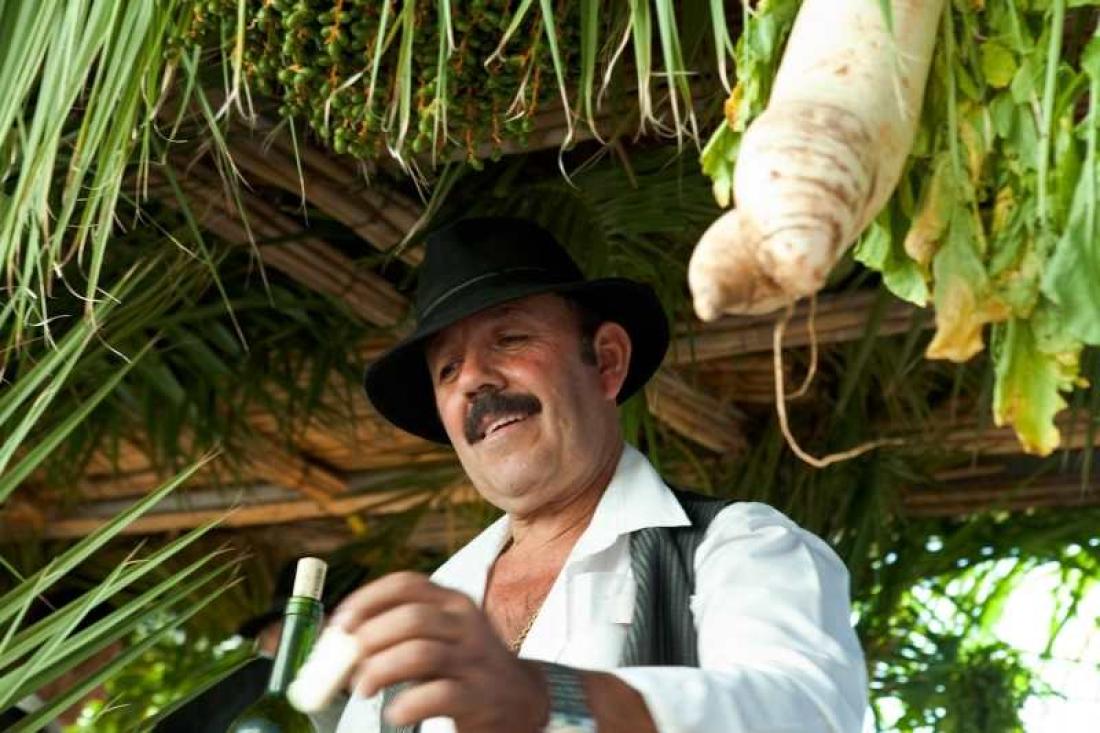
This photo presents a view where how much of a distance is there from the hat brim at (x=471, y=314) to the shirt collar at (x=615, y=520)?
164 mm

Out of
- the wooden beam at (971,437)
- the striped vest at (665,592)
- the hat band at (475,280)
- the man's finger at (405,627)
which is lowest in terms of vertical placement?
the wooden beam at (971,437)

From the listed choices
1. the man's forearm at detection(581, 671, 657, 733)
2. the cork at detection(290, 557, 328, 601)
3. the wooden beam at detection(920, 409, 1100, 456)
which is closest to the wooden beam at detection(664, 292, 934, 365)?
the wooden beam at detection(920, 409, 1100, 456)

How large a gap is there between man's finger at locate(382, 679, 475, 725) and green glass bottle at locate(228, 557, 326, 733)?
1.34 feet

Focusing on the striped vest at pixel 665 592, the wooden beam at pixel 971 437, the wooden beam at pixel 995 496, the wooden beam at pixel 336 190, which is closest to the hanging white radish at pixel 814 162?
the striped vest at pixel 665 592

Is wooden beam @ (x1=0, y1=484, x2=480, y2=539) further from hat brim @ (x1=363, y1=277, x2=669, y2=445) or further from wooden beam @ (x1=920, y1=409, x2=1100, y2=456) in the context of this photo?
hat brim @ (x1=363, y1=277, x2=669, y2=445)

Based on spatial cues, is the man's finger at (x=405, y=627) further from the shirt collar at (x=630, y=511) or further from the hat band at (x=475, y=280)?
the hat band at (x=475, y=280)

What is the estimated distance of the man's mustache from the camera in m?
2.51

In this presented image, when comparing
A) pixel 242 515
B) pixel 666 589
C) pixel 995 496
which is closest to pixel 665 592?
pixel 666 589

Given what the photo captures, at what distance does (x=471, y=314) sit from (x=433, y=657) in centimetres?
117

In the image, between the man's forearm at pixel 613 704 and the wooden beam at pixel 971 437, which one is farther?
the wooden beam at pixel 971 437

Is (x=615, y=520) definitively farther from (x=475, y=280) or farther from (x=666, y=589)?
(x=475, y=280)

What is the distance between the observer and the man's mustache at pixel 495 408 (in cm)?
251

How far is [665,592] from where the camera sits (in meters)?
2.21

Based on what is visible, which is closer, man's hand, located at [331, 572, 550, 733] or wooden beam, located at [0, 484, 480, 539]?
man's hand, located at [331, 572, 550, 733]
